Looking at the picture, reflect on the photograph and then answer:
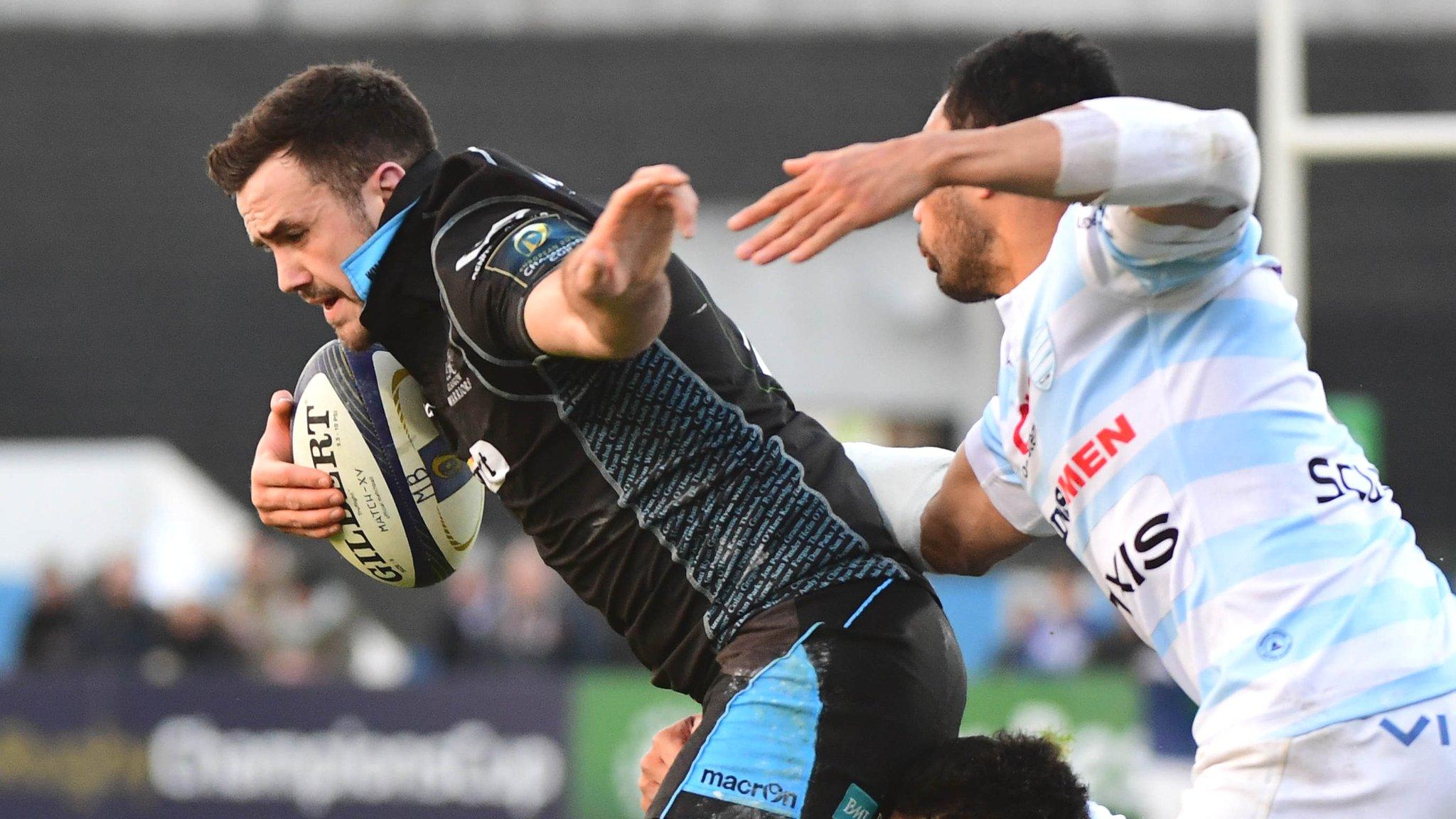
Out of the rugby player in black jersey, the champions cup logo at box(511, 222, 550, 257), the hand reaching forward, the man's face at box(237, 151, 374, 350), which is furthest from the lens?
the man's face at box(237, 151, 374, 350)

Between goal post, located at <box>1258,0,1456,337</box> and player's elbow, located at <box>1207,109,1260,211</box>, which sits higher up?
player's elbow, located at <box>1207,109,1260,211</box>

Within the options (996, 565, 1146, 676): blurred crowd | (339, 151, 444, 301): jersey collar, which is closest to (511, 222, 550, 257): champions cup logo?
(339, 151, 444, 301): jersey collar

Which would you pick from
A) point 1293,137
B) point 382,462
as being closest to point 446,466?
point 382,462

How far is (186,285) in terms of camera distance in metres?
18.1

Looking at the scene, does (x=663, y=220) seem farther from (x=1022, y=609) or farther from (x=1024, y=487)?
(x=1022, y=609)

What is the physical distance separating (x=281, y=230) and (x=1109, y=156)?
1695 millimetres

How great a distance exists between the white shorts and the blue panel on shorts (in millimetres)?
764

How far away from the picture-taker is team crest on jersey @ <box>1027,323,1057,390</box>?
333cm

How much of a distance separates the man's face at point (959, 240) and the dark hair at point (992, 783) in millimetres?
874

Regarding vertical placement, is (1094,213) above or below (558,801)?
above

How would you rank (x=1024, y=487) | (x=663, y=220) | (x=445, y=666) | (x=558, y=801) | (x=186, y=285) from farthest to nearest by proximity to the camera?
(x=186, y=285), (x=445, y=666), (x=558, y=801), (x=1024, y=487), (x=663, y=220)

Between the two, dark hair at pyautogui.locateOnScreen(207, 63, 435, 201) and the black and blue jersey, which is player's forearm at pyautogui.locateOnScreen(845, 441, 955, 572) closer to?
the black and blue jersey

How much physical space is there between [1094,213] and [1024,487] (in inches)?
29.4

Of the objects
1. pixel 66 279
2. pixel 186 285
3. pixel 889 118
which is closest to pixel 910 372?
pixel 889 118
